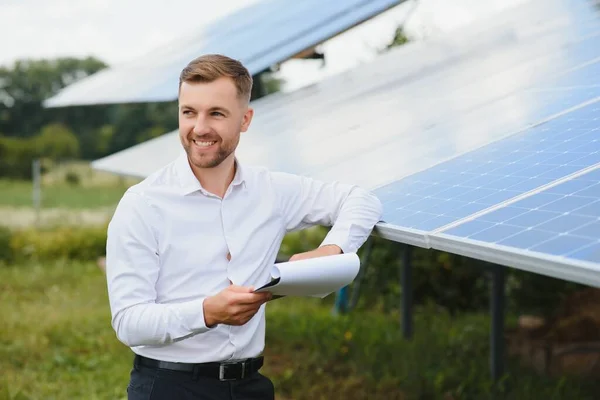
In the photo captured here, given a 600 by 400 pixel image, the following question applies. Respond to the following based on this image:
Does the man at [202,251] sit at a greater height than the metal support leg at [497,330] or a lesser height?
greater

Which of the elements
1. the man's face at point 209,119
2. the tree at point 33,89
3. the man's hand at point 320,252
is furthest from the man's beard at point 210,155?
the tree at point 33,89

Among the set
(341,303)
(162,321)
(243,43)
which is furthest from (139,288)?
(341,303)

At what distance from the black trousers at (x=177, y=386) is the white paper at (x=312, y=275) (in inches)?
19.1

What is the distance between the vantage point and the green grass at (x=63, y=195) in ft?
90.7

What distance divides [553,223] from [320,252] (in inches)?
33.3

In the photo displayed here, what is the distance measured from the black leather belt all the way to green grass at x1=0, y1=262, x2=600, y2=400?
3.37 m

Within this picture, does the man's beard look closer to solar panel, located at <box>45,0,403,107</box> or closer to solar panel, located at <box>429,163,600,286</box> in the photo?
solar panel, located at <box>429,163,600,286</box>

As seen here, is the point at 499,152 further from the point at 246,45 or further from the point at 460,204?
the point at 246,45

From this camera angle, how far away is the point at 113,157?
7863 mm

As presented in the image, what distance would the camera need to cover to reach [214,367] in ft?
10.4

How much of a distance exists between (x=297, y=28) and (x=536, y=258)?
6.51 m

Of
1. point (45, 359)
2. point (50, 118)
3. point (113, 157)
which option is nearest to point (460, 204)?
point (113, 157)

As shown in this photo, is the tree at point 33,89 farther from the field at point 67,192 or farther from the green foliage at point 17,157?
the field at point 67,192

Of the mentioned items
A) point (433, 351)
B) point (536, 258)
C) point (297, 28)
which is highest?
point (297, 28)
